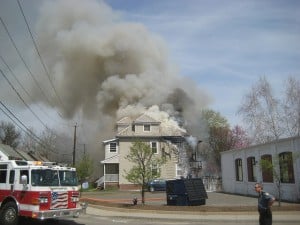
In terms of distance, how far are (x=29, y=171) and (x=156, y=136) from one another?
3637 centimetres

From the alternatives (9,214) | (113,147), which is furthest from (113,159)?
(9,214)

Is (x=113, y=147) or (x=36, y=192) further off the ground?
(x=113, y=147)

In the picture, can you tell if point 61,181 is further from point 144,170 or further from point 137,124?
point 137,124

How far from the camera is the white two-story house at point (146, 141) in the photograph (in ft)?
156

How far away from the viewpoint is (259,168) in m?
27.9

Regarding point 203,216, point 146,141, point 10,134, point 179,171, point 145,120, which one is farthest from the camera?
point 10,134

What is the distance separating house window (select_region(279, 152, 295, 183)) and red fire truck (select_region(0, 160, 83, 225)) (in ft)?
45.7

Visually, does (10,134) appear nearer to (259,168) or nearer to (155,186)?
(155,186)

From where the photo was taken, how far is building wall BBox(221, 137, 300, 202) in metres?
22.6

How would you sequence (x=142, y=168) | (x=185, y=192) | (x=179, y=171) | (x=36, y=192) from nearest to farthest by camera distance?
(x=36, y=192) < (x=185, y=192) < (x=142, y=168) < (x=179, y=171)

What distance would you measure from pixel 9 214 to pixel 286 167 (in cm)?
1660

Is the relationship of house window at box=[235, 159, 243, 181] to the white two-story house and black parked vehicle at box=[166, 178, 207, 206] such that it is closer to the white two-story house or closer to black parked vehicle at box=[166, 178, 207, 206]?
black parked vehicle at box=[166, 178, 207, 206]

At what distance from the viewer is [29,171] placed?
12977 mm

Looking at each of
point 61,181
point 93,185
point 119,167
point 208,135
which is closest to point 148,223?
point 61,181
